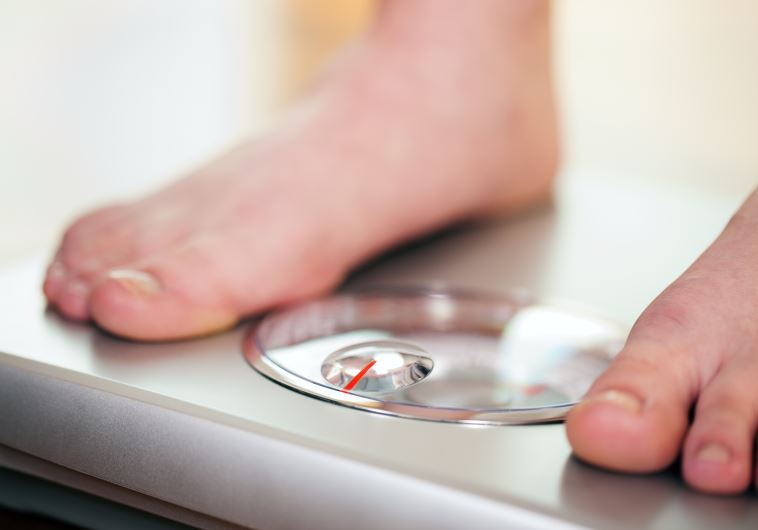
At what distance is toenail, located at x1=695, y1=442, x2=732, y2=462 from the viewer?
0.40 m

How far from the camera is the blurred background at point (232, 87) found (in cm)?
132

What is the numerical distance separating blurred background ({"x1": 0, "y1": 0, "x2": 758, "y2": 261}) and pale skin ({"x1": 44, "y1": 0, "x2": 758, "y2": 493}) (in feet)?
0.96

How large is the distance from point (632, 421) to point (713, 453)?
0.12ft

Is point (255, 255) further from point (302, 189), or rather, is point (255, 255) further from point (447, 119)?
point (447, 119)

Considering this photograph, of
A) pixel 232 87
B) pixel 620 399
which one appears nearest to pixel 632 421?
pixel 620 399

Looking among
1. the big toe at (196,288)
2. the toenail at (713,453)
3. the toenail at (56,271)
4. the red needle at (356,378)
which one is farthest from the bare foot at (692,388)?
the toenail at (56,271)

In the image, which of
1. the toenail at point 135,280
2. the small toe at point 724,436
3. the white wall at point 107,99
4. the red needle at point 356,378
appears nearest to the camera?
the small toe at point 724,436

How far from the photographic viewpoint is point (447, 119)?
0.84 meters

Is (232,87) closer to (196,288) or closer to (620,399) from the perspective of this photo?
(196,288)

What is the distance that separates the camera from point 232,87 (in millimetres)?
1916

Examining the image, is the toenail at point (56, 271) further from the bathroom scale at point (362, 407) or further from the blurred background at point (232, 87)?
the blurred background at point (232, 87)

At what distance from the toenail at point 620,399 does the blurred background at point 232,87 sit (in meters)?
0.73

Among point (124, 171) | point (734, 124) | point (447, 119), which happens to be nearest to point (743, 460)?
point (447, 119)

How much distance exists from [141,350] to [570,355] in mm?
275
